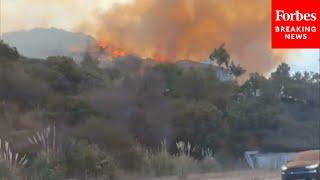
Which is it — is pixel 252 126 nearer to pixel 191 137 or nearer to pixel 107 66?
pixel 191 137

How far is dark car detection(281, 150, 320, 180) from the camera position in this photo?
2288 cm

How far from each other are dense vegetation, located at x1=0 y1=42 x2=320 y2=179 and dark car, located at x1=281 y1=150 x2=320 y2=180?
637cm

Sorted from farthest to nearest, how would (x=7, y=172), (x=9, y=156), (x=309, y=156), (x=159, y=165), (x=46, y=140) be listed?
(x=159, y=165)
(x=46, y=140)
(x=309, y=156)
(x=9, y=156)
(x=7, y=172)

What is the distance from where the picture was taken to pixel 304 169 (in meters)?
23.0

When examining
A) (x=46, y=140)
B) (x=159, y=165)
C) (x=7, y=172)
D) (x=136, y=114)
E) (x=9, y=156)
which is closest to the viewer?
(x=7, y=172)

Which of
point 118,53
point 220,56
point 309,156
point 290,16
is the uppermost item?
point 220,56

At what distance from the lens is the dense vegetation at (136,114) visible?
2531cm

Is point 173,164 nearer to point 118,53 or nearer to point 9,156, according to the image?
point 9,156

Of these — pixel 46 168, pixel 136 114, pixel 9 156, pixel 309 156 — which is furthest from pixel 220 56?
pixel 9 156

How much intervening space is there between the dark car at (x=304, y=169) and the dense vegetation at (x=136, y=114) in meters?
6.37

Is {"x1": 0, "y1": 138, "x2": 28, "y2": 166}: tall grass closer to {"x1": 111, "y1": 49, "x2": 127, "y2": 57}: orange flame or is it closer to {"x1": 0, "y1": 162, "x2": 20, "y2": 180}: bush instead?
{"x1": 0, "y1": 162, "x2": 20, "y2": 180}: bush

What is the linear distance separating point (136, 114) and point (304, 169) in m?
12.7

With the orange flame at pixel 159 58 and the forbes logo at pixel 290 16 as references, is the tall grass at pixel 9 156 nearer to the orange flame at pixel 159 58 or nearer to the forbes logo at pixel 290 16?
the forbes logo at pixel 290 16

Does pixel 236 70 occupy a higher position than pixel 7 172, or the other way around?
pixel 236 70
